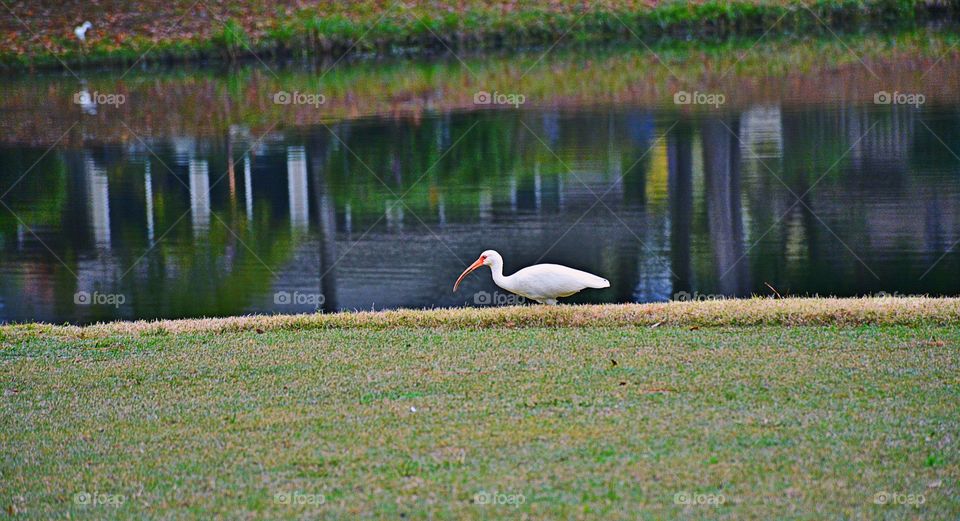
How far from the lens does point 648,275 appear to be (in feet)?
40.6

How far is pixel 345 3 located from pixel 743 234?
18909 mm

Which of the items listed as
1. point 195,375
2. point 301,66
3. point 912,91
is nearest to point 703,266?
point 195,375

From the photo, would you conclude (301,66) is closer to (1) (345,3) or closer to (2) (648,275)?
(1) (345,3)

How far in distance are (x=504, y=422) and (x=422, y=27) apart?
2458cm

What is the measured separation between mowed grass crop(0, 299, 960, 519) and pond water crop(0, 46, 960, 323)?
144 inches

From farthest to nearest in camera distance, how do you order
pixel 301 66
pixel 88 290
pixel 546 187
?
1. pixel 301 66
2. pixel 546 187
3. pixel 88 290
